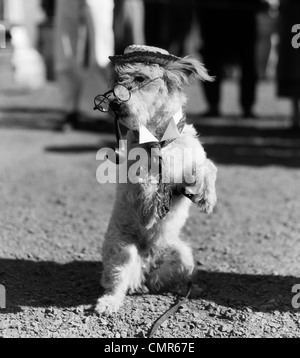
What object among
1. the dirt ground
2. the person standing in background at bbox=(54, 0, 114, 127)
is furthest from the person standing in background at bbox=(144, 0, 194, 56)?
the dirt ground

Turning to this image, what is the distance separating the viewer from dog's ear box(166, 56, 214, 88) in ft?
9.99

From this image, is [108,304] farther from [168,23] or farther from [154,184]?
[168,23]

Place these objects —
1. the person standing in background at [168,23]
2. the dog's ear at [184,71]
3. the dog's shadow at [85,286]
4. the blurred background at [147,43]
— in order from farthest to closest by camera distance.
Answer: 1. the person standing in background at [168,23]
2. the blurred background at [147,43]
3. the dog's shadow at [85,286]
4. the dog's ear at [184,71]

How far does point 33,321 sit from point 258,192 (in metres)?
3.08

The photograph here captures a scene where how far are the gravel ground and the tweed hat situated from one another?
4.31 ft

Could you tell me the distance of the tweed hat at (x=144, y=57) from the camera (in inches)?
117

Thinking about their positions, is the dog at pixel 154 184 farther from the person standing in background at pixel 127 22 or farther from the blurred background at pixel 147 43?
the person standing in background at pixel 127 22

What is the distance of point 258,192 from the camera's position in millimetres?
5727

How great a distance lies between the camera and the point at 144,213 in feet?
10.6

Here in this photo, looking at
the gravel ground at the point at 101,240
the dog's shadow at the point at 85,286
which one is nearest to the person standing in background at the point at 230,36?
the gravel ground at the point at 101,240

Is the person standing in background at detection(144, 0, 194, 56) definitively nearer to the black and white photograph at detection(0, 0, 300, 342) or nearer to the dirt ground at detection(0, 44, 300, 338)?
the black and white photograph at detection(0, 0, 300, 342)

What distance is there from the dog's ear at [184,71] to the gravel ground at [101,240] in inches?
48.5

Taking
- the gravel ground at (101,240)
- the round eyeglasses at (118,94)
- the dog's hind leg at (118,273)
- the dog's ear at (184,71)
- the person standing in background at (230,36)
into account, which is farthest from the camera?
the person standing in background at (230,36)

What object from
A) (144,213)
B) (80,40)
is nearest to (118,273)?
(144,213)
